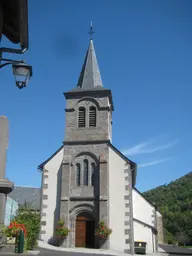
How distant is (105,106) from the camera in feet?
83.1

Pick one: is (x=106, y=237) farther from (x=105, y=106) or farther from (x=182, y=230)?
(x=182, y=230)

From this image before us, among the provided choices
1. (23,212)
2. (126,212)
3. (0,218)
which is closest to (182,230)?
(126,212)

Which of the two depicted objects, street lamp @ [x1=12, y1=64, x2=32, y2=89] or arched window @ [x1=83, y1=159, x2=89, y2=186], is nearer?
street lamp @ [x1=12, y1=64, x2=32, y2=89]

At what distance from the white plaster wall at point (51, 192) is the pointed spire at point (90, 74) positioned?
261 inches

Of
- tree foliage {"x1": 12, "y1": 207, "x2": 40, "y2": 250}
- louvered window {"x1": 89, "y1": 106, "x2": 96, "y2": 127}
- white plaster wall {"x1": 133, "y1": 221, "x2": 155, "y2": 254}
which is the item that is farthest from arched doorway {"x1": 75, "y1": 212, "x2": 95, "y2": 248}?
louvered window {"x1": 89, "y1": 106, "x2": 96, "y2": 127}

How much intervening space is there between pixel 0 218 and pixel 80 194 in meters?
17.0

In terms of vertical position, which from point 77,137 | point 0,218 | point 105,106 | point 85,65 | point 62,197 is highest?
point 85,65

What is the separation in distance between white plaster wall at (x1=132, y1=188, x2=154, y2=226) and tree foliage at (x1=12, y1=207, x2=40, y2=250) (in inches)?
554

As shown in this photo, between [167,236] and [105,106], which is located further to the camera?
[167,236]

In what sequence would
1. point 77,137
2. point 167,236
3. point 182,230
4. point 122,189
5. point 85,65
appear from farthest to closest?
point 182,230
point 167,236
point 85,65
point 77,137
point 122,189

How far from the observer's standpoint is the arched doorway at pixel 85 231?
2170 cm

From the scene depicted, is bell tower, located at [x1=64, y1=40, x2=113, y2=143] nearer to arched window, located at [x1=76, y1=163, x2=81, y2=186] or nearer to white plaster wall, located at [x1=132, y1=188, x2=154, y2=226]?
arched window, located at [x1=76, y1=163, x2=81, y2=186]

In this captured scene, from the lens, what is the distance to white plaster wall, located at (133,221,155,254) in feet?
78.8

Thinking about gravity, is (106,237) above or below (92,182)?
below
